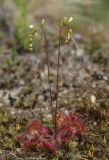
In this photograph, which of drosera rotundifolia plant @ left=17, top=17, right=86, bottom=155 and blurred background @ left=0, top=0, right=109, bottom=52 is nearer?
drosera rotundifolia plant @ left=17, top=17, right=86, bottom=155

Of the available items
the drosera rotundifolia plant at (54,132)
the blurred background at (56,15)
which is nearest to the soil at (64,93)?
the drosera rotundifolia plant at (54,132)

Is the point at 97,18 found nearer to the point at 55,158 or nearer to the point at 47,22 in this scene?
the point at 47,22

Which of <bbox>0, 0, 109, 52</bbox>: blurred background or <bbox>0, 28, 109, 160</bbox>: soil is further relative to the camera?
<bbox>0, 0, 109, 52</bbox>: blurred background

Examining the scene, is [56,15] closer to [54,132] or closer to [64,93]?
[64,93]

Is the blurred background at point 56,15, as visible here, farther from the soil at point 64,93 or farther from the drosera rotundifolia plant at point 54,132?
the drosera rotundifolia plant at point 54,132

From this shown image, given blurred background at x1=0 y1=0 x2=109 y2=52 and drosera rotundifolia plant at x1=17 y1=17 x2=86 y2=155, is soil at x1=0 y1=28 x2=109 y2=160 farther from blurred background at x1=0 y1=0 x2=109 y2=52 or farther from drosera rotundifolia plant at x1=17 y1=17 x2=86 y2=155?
blurred background at x1=0 y1=0 x2=109 y2=52

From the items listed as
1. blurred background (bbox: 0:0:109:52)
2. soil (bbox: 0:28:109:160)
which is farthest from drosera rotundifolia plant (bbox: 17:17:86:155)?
blurred background (bbox: 0:0:109:52)

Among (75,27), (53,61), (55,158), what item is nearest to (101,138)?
(55,158)

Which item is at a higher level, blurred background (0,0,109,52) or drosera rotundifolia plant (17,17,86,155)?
blurred background (0,0,109,52)
